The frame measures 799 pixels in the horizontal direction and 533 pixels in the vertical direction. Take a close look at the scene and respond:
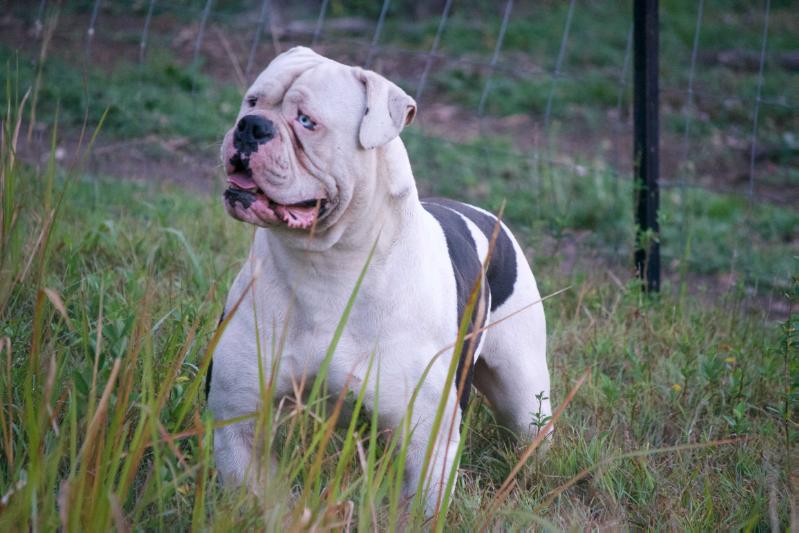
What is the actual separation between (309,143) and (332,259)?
0.34 m

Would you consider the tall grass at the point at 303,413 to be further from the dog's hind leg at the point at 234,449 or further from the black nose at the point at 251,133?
the black nose at the point at 251,133

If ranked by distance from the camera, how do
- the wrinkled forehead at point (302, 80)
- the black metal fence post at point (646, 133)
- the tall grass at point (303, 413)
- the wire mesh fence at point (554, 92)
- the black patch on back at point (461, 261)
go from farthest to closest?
the wire mesh fence at point (554, 92)
the black metal fence post at point (646, 133)
the black patch on back at point (461, 261)
the wrinkled forehead at point (302, 80)
the tall grass at point (303, 413)

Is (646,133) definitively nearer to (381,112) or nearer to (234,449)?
(381,112)

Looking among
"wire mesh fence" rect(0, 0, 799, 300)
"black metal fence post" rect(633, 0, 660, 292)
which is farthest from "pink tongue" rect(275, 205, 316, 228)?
"black metal fence post" rect(633, 0, 660, 292)

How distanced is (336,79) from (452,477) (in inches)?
42.3

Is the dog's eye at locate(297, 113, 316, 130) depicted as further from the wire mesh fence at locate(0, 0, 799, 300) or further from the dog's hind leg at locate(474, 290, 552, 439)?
the wire mesh fence at locate(0, 0, 799, 300)

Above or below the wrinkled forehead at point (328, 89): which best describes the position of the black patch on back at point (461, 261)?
below

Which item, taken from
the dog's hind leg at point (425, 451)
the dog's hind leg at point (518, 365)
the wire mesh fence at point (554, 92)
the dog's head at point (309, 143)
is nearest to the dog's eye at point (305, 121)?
the dog's head at point (309, 143)

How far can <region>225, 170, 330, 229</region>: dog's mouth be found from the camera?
247cm

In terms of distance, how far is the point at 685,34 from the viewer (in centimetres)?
1046

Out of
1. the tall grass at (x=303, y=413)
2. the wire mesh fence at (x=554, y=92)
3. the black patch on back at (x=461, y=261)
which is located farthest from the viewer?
the wire mesh fence at (x=554, y=92)

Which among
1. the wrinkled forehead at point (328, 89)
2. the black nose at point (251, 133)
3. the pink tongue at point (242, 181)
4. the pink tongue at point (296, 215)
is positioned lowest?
the pink tongue at point (296, 215)

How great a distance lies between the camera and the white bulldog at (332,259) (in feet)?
8.23

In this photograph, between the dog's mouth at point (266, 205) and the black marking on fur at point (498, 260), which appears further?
the black marking on fur at point (498, 260)
